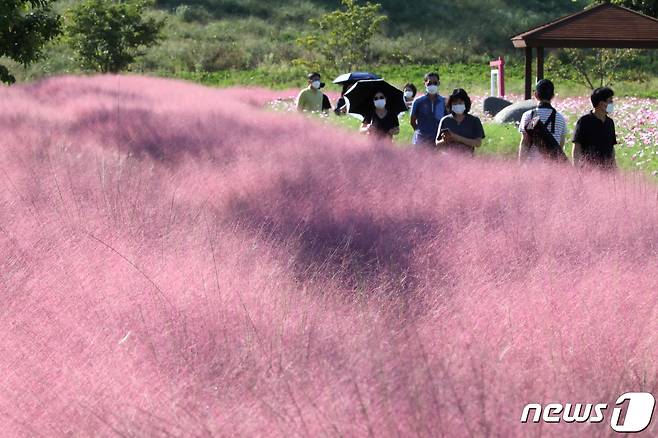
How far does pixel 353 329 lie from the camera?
373 cm

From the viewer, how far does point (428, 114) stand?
31.1 feet

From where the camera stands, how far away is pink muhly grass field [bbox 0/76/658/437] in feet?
9.92

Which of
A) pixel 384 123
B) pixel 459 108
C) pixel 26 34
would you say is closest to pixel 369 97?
pixel 384 123

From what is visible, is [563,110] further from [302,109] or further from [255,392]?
[255,392]

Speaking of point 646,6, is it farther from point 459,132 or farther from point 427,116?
point 459,132

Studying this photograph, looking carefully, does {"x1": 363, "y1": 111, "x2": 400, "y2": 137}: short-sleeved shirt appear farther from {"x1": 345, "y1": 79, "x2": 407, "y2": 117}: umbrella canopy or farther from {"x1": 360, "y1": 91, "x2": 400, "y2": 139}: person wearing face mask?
{"x1": 345, "y1": 79, "x2": 407, "y2": 117}: umbrella canopy

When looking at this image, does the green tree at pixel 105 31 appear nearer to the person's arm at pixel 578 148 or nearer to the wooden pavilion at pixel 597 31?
the wooden pavilion at pixel 597 31

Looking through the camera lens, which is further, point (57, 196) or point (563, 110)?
point (563, 110)

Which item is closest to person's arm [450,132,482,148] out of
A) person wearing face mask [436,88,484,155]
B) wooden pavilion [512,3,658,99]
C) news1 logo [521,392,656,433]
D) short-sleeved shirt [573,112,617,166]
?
person wearing face mask [436,88,484,155]

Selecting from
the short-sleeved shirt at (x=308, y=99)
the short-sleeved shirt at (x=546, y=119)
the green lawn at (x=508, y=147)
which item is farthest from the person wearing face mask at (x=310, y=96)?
the short-sleeved shirt at (x=546, y=119)

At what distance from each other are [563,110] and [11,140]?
14740 mm

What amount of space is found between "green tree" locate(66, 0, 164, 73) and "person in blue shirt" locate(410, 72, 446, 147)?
2436 cm

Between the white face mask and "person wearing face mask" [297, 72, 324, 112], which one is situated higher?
the white face mask

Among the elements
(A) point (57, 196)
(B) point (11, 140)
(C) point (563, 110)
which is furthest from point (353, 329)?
(C) point (563, 110)
